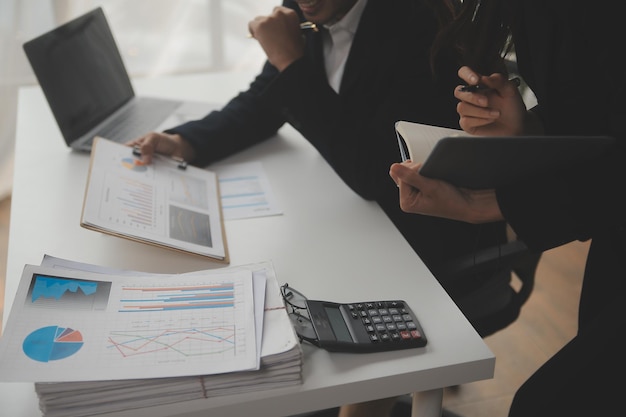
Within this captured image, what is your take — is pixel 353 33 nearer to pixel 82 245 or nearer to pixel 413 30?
pixel 413 30

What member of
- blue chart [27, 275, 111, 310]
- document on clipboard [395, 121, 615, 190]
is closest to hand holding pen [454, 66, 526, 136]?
document on clipboard [395, 121, 615, 190]

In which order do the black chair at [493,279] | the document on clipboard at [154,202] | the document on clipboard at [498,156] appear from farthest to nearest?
the black chair at [493,279] → the document on clipboard at [154,202] → the document on clipboard at [498,156]

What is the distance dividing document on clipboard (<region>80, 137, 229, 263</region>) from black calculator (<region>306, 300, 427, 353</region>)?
0.74 ft

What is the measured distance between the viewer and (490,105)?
2.99 feet

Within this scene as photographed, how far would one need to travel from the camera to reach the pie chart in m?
0.73

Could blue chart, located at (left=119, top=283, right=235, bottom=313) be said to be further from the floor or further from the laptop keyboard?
the floor

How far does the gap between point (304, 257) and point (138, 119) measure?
71cm

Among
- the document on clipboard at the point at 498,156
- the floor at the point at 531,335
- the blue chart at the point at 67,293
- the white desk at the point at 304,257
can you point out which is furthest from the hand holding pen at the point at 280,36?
the floor at the point at 531,335

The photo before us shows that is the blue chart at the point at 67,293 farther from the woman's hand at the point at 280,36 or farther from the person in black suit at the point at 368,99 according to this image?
the woman's hand at the point at 280,36

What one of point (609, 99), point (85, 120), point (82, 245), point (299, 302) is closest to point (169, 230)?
point (82, 245)

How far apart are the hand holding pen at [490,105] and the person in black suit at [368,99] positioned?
152 millimetres

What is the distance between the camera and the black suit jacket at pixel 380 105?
3.79ft

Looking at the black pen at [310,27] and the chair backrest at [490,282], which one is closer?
the chair backrest at [490,282]

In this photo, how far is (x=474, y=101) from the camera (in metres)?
0.89
